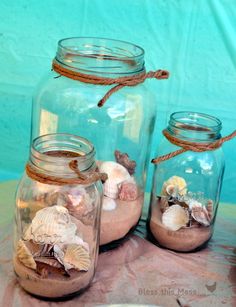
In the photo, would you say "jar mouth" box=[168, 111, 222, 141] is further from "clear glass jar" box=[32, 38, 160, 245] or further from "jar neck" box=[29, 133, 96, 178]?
"jar neck" box=[29, 133, 96, 178]

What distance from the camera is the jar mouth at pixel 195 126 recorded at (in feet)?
2.53

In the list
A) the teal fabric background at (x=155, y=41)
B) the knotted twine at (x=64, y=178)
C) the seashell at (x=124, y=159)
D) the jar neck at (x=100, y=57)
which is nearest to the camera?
the knotted twine at (x=64, y=178)

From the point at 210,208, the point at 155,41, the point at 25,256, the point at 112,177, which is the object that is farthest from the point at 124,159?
the point at 155,41

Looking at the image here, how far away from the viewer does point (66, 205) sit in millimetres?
667

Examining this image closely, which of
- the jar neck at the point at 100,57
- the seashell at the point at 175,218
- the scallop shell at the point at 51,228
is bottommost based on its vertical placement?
the seashell at the point at 175,218

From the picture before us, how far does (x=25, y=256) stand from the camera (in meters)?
0.64

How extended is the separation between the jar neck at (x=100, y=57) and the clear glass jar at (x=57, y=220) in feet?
0.37

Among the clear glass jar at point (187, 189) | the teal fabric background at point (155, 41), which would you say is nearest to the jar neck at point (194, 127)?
the clear glass jar at point (187, 189)

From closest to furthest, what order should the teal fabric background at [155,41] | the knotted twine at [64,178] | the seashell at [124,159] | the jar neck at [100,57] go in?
1. the knotted twine at [64,178]
2. the jar neck at [100,57]
3. the seashell at [124,159]
4. the teal fabric background at [155,41]

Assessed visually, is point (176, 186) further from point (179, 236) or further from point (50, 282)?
point (50, 282)

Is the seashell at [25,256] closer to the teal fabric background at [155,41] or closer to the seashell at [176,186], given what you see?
the seashell at [176,186]

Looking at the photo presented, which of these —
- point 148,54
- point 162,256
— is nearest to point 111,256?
point 162,256

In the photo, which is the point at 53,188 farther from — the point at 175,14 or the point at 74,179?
the point at 175,14

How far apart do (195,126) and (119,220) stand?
19 centimetres
